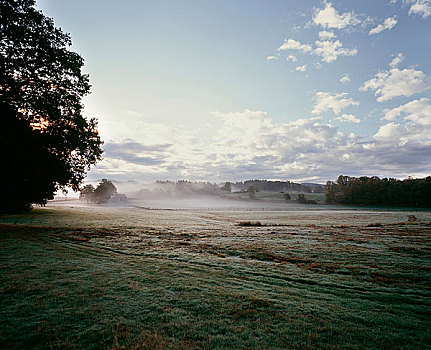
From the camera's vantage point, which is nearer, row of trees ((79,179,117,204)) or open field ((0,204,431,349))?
open field ((0,204,431,349))

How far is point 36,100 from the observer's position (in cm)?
2084

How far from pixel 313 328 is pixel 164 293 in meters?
5.15

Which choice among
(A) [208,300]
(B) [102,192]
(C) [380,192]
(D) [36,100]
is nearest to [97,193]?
(B) [102,192]

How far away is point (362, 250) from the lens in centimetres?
1753

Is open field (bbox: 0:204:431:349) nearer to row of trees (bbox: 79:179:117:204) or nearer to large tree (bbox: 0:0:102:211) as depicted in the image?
large tree (bbox: 0:0:102:211)

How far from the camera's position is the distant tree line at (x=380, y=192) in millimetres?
117375

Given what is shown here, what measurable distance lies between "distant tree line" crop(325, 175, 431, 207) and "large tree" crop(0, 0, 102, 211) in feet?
483

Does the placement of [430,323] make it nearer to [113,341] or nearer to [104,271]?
[113,341]

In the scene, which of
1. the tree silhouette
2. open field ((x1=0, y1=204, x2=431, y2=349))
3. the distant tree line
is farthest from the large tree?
the distant tree line

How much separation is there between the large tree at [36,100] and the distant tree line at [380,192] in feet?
483

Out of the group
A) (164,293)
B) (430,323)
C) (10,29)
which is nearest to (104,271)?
(164,293)

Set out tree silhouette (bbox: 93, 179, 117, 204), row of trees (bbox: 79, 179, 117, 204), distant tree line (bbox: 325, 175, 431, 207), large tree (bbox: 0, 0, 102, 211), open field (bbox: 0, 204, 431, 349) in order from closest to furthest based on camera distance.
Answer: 1. open field (bbox: 0, 204, 431, 349)
2. large tree (bbox: 0, 0, 102, 211)
3. distant tree line (bbox: 325, 175, 431, 207)
4. row of trees (bbox: 79, 179, 117, 204)
5. tree silhouette (bbox: 93, 179, 117, 204)

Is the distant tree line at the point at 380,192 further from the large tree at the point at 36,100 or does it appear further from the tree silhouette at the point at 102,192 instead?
the large tree at the point at 36,100

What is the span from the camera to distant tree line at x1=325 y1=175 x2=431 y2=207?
117 metres
